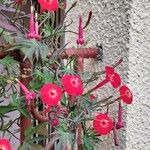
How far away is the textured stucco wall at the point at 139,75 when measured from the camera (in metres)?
1.82

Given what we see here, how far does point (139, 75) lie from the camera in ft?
6.11

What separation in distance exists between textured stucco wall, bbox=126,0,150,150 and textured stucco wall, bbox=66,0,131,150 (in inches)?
1.1

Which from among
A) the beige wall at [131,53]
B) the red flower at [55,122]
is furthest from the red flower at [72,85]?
the beige wall at [131,53]

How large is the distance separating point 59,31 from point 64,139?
0.40 metres

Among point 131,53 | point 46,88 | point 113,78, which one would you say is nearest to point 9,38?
point 46,88

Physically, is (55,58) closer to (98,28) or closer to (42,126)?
(42,126)

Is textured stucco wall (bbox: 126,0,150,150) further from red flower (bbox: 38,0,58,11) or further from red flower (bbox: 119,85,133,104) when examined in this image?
red flower (bbox: 38,0,58,11)

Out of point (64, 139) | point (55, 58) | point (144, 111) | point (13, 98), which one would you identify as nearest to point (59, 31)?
point (55, 58)

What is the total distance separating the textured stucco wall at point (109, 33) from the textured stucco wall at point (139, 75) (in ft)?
0.09

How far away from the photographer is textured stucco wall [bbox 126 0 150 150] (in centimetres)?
182

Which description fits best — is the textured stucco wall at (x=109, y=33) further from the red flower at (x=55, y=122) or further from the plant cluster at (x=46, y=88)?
the red flower at (x=55, y=122)

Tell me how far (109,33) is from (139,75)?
23 cm

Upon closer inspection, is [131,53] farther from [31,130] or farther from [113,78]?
[31,130]

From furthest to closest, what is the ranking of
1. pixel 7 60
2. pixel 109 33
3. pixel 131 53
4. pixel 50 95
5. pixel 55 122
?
pixel 109 33 → pixel 131 53 → pixel 7 60 → pixel 55 122 → pixel 50 95
